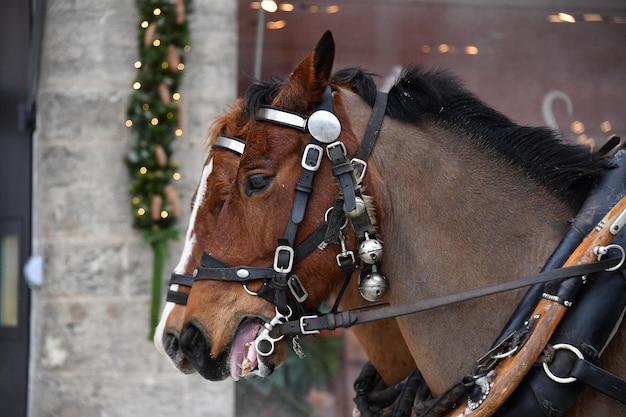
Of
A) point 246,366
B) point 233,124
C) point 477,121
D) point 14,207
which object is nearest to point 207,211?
point 233,124

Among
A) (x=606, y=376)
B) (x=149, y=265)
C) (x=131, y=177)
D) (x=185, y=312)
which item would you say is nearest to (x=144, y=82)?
(x=131, y=177)

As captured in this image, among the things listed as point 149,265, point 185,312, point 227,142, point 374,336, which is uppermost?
point 227,142

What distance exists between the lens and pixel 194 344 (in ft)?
7.09

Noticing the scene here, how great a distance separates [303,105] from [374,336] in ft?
2.86

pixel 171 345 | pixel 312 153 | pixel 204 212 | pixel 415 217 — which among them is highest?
pixel 312 153

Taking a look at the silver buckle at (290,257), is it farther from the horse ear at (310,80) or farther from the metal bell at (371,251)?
the horse ear at (310,80)

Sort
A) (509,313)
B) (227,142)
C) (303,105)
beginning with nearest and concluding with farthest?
(509,313) → (303,105) → (227,142)

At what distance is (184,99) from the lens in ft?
14.5

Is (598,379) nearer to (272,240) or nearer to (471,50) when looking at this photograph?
(272,240)

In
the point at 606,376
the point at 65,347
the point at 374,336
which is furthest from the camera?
the point at 65,347

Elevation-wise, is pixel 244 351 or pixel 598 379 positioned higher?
pixel 598 379

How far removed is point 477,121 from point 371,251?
1.63ft

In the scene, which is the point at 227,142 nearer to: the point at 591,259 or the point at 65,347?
the point at 591,259

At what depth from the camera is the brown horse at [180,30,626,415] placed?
2.02 meters
